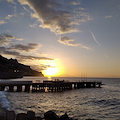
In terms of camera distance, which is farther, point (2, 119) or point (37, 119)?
point (37, 119)

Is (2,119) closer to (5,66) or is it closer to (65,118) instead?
(65,118)

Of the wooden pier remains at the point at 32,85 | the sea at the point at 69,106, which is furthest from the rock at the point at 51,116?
the wooden pier remains at the point at 32,85

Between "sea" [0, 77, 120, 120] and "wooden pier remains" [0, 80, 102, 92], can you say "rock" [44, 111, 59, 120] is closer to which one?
"sea" [0, 77, 120, 120]

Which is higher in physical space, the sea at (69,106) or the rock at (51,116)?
the rock at (51,116)

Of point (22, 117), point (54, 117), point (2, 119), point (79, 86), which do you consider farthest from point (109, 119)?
point (79, 86)

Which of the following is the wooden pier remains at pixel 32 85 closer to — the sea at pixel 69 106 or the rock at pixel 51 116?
the sea at pixel 69 106

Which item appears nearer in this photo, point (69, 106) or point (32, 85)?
point (69, 106)

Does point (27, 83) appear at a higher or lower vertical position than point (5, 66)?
lower

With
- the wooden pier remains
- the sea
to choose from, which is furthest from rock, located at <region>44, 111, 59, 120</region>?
the wooden pier remains

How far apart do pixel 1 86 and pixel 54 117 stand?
3553 centimetres

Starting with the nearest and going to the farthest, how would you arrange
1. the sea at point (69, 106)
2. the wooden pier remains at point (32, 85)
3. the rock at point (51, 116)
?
the rock at point (51, 116) → the sea at point (69, 106) → the wooden pier remains at point (32, 85)

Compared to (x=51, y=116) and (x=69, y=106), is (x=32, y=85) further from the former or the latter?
(x=51, y=116)

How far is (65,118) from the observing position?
61.5 feet

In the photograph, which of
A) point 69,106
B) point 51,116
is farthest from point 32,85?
point 51,116
